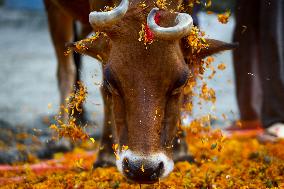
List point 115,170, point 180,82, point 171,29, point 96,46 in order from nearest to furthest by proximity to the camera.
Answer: point 171,29 < point 180,82 < point 96,46 < point 115,170

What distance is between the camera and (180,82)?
361 centimetres

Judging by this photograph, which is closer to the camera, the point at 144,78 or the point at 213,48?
the point at 144,78

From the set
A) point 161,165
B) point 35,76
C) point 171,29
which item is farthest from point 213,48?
point 35,76

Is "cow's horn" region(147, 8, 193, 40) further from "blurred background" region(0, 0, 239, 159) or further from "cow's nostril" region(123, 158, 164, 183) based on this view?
"cow's nostril" region(123, 158, 164, 183)

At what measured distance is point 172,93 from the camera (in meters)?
3.65

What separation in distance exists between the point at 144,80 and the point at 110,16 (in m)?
0.45

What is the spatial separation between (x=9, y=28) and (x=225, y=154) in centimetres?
1334

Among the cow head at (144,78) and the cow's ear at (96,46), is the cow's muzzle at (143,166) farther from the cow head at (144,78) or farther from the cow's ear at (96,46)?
the cow's ear at (96,46)

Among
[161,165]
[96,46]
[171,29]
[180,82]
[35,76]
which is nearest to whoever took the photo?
[171,29]

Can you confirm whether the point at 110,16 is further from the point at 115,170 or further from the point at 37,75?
the point at 37,75

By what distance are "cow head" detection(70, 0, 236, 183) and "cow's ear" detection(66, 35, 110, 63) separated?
0.47 ft

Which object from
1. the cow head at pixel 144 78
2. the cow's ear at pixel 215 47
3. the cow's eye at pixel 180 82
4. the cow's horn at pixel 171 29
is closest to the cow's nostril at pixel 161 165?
the cow head at pixel 144 78

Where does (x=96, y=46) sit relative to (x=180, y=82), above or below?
above

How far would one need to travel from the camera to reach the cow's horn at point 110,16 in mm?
3373
